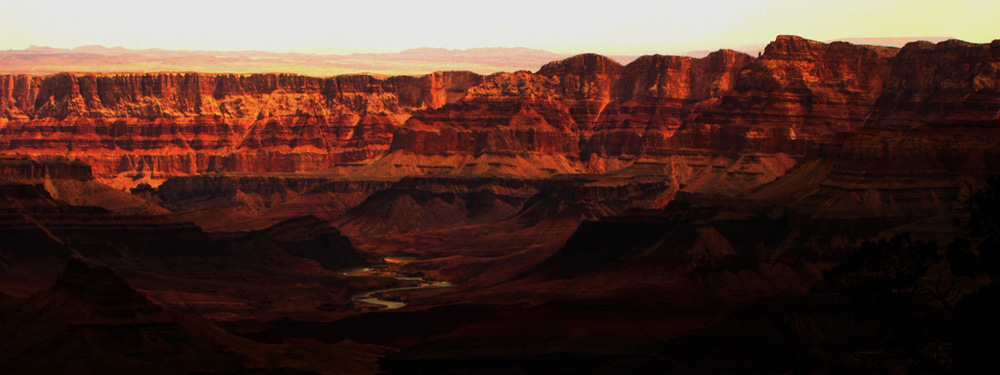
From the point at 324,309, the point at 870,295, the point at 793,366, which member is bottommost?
the point at 324,309

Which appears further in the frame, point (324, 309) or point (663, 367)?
point (324, 309)

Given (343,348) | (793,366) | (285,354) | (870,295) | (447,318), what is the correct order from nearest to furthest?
(870,295)
(793,366)
(285,354)
(343,348)
(447,318)

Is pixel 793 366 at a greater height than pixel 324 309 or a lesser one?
greater

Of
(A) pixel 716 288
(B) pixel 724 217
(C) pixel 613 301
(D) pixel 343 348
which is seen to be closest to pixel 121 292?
(D) pixel 343 348

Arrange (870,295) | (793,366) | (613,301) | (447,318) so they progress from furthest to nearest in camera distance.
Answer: (447,318), (613,301), (793,366), (870,295)

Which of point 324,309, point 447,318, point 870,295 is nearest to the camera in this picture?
point 870,295

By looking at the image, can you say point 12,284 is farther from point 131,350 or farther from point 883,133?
point 883,133

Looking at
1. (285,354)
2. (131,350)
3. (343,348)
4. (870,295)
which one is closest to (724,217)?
(343,348)

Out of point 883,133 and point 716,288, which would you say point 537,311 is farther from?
point 883,133

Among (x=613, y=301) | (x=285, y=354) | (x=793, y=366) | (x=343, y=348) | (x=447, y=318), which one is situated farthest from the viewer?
(x=447, y=318)
